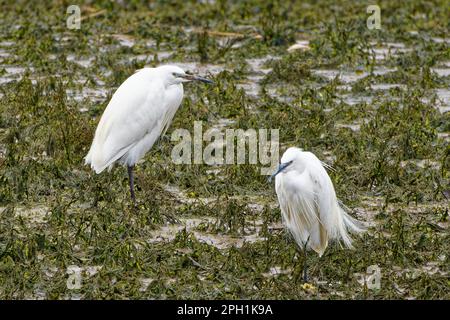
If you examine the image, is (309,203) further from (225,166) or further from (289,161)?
(225,166)

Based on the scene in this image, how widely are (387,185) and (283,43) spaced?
15.2 ft

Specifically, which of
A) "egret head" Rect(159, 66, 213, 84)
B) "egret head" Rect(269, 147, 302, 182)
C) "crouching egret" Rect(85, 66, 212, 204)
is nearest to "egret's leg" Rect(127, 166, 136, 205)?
"crouching egret" Rect(85, 66, 212, 204)

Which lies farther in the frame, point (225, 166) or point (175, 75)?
point (225, 166)

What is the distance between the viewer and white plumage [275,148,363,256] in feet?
23.0

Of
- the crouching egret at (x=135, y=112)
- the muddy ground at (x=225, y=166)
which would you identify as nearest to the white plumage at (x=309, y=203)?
the muddy ground at (x=225, y=166)

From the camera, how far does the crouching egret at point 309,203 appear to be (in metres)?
7.00

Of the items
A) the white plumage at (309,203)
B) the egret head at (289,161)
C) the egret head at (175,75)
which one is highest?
the egret head at (175,75)

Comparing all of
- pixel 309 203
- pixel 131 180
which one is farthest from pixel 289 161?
pixel 131 180

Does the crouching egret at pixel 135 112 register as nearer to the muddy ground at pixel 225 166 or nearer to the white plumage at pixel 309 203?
the muddy ground at pixel 225 166

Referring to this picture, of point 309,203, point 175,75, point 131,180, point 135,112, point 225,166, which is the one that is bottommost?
point 225,166

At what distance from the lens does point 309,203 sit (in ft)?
23.2

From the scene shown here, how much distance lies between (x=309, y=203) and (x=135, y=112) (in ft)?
6.22

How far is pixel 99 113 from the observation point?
1020 cm

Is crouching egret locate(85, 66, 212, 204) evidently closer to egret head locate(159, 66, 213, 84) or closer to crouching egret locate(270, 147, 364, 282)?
egret head locate(159, 66, 213, 84)
